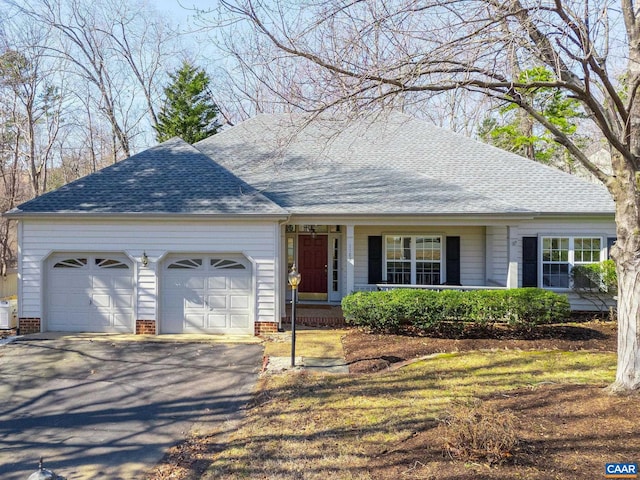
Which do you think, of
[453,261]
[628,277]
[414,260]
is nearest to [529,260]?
[453,261]

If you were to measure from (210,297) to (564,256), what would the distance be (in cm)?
943

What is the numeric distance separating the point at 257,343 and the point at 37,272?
18.5 feet

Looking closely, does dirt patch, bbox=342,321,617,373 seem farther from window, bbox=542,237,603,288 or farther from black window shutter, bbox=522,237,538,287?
black window shutter, bbox=522,237,538,287

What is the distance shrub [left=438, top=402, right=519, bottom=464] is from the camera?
362 cm

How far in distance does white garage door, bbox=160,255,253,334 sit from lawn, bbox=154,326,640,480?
132 inches

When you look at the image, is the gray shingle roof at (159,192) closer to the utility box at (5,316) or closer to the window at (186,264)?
the window at (186,264)

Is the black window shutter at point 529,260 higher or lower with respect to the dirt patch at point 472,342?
higher

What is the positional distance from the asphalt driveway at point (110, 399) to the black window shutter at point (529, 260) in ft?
24.6

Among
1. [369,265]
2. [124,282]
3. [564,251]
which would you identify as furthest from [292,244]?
[564,251]

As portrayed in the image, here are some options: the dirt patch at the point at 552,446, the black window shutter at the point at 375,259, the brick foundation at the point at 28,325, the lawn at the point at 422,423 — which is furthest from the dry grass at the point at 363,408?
the brick foundation at the point at 28,325

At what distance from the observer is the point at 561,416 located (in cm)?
441

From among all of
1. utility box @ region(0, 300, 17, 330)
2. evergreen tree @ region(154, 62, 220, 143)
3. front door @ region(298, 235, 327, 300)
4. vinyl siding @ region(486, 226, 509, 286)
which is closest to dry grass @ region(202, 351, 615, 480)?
vinyl siding @ region(486, 226, 509, 286)

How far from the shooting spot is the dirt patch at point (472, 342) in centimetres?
760

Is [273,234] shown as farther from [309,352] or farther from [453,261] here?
[453,261]
